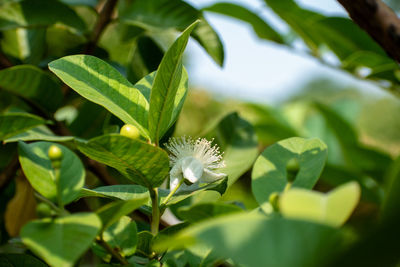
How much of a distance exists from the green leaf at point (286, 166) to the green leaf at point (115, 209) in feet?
0.39

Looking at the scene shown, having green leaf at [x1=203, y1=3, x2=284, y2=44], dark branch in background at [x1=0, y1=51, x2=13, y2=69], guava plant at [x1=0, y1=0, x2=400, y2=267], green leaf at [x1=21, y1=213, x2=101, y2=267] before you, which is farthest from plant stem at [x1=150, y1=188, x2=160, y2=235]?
green leaf at [x1=203, y1=3, x2=284, y2=44]

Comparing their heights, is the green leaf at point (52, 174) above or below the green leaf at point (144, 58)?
above

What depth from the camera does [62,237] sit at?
283mm

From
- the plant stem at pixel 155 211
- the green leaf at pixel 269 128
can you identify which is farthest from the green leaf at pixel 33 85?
the green leaf at pixel 269 128

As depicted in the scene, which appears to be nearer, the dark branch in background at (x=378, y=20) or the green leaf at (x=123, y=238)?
the green leaf at (x=123, y=238)

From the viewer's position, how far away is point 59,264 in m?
0.26

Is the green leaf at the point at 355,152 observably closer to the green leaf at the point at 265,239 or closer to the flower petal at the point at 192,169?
the flower petal at the point at 192,169

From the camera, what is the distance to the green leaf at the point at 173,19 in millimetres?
744

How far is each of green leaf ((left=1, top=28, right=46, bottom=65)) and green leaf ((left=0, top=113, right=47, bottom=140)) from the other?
1.56 ft

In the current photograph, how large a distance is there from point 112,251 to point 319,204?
0.18 m

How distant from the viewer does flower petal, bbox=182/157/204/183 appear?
0.42m

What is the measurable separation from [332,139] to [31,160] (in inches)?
46.2

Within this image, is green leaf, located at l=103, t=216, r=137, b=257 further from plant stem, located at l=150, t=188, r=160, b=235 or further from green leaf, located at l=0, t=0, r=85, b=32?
green leaf, located at l=0, t=0, r=85, b=32

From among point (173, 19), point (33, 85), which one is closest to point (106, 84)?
point (33, 85)
